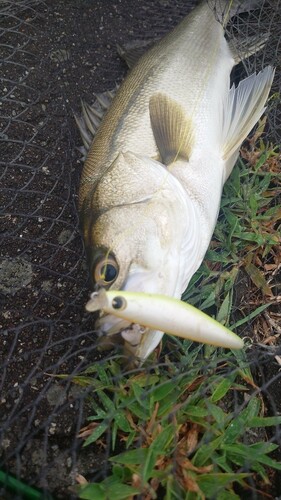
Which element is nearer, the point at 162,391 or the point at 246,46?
the point at 162,391

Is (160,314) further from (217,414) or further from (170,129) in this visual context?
(170,129)

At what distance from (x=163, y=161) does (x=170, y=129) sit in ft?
0.57

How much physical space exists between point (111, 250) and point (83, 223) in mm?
360

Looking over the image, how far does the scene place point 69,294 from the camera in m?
2.88

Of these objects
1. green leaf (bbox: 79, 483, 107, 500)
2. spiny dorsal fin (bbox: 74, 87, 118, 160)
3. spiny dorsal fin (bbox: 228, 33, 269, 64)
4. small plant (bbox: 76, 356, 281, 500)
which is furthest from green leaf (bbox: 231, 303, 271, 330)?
spiny dorsal fin (bbox: 228, 33, 269, 64)

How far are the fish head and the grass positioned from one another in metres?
0.31

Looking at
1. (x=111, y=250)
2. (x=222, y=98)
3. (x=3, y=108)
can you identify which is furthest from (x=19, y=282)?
(x=222, y=98)

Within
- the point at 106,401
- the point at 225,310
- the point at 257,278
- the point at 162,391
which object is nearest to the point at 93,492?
the point at 106,401

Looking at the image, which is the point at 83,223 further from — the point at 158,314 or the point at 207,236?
the point at 158,314

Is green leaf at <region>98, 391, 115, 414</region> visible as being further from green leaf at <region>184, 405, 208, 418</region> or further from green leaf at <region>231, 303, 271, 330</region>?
green leaf at <region>231, 303, 271, 330</region>

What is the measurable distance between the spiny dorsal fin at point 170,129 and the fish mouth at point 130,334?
3.01 feet

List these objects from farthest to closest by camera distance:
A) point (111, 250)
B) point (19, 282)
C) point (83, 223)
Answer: point (19, 282) → point (83, 223) → point (111, 250)

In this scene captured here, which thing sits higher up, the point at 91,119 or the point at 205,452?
the point at 91,119

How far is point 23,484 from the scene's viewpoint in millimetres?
2168
